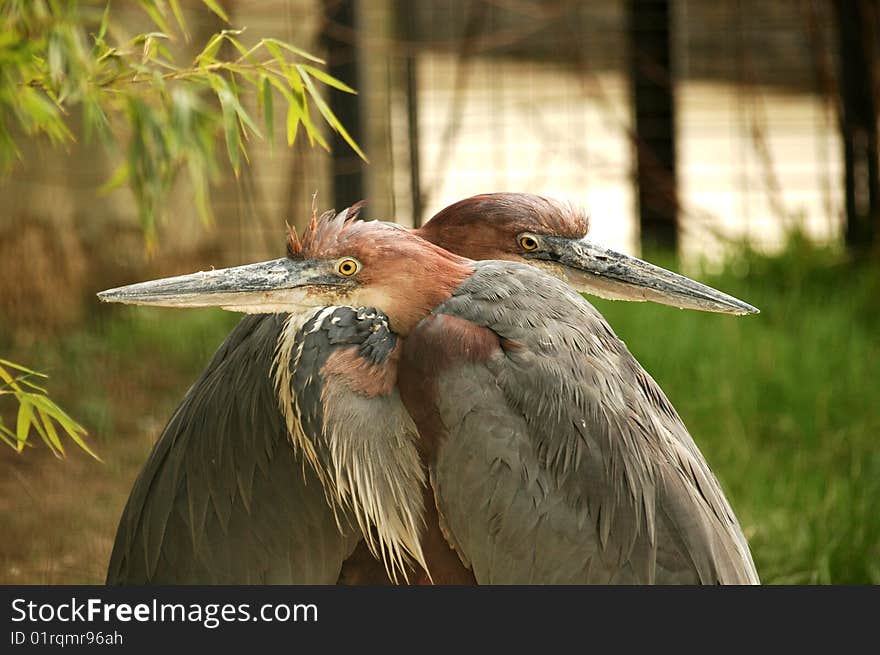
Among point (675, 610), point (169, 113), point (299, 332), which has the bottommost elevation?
point (675, 610)

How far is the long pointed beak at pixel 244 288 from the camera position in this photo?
1.76 meters

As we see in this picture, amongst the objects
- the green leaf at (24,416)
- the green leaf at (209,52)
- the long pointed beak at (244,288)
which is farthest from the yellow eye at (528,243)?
the green leaf at (24,416)

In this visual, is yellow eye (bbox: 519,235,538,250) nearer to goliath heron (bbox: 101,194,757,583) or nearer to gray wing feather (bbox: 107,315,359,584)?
goliath heron (bbox: 101,194,757,583)

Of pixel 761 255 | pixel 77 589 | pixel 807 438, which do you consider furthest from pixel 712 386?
pixel 77 589

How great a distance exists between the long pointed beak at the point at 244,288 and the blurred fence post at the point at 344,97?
2.15 metres

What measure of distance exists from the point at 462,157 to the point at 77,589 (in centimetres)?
385

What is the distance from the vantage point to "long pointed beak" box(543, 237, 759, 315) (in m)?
2.12

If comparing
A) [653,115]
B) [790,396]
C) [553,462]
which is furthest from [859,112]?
[553,462]

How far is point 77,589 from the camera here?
1.93 meters

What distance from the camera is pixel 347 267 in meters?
1.79

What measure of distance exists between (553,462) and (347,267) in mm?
405

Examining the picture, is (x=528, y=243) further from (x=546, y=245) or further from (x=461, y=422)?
(x=461, y=422)

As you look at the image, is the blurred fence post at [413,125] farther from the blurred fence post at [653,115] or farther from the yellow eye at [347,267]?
the yellow eye at [347,267]

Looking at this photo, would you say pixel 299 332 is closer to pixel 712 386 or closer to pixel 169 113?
pixel 169 113
